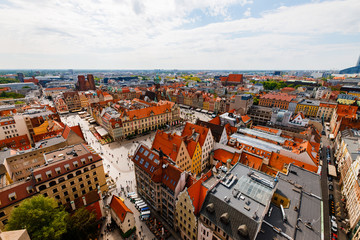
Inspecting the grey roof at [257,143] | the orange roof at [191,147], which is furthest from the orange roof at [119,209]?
the grey roof at [257,143]

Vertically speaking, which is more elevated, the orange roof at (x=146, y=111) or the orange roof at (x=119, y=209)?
the orange roof at (x=146, y=111)

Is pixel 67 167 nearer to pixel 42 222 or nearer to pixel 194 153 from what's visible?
pixel 42 222

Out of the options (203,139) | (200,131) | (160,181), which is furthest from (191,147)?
(160,181)

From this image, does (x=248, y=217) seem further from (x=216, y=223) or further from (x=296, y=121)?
(x=296, y=121)

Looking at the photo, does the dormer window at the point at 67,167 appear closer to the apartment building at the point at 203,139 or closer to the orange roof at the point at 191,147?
the orange roof at the point at 191,147

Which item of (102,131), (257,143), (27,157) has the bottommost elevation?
(102,131)

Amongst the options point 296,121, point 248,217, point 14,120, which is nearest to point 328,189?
point 296,121

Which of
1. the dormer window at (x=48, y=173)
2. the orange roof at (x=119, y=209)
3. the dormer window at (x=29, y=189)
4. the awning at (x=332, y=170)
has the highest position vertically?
the dormer window at (x=48, y=173)
